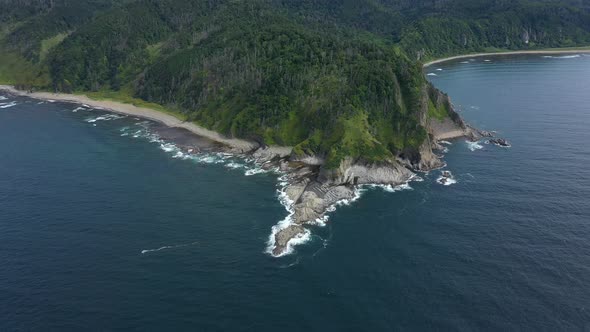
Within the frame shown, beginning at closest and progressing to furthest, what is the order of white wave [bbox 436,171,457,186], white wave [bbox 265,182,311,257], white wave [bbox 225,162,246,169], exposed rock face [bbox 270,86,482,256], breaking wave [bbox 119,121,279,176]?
white wave [bbox 265,182,311,257], exposed rock face [bbox 270,86,482,256], white wave [bbox 436,171,457,186], breaking wave [bbox 119,121,279,176], white wave [bbox 225,162,246,169]

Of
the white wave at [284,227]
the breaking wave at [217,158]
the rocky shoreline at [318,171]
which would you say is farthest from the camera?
the breaking wave at [217,158]

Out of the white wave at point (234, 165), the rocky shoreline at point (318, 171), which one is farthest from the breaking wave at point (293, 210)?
the white wave at point (234, 165)

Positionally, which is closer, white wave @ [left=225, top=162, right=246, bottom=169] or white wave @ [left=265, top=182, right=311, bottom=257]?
white wave @ [left=265, top=182, right=311, bottom=257]

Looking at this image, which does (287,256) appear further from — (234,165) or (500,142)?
(500,142)

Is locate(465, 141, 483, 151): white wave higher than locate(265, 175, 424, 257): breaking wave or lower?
higher

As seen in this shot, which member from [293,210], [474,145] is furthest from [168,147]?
[474,145]

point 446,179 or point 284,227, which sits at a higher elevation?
point 446,179

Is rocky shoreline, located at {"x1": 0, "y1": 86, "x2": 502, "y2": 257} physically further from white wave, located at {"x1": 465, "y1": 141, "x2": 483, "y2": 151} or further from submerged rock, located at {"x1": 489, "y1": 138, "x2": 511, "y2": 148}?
submerged rock, located at {"x1": 489, "y1": 138, "x2": 511, "y2": 148}

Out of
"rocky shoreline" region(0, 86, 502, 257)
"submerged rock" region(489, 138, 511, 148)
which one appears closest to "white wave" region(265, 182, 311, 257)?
"rocky shoreline" region(0, 86, 502, 257)

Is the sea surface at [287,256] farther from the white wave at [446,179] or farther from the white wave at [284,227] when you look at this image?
the white wave at [446,179]

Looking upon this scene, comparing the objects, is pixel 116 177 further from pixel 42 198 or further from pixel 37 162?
pixel 37 162
